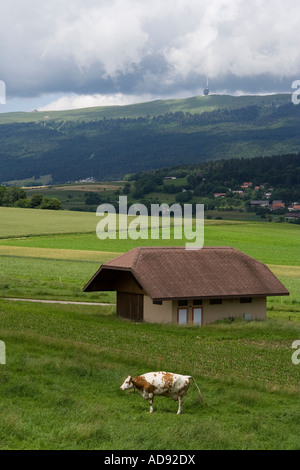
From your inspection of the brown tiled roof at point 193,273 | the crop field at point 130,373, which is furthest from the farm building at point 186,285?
the crop field at point 130,373

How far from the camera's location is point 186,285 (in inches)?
1937

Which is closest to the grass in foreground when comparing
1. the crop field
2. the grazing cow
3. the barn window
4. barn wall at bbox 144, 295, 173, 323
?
the crop field

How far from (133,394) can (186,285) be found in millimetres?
22919

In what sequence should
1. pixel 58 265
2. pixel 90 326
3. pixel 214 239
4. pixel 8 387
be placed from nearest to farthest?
1. pixel 8 387
2. pixel 90 326
3. pixel 58 265
4. pixel 214 239

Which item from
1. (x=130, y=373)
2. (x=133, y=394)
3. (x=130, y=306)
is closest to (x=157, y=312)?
(x=130, y=306)

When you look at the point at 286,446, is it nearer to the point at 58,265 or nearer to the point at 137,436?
the point at 137,436

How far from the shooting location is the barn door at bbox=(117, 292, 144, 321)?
49.9 metres

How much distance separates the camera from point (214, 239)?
4665 inches

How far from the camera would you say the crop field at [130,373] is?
2073 cm

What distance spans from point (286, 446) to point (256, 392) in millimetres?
6877

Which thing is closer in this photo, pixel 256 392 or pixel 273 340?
pixel 256 392

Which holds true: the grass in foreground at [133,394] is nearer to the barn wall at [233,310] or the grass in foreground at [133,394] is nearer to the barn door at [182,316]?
the barn door at [182,316]

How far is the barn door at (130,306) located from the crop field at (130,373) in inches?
45.9

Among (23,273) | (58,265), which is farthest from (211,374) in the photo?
(58,265)
